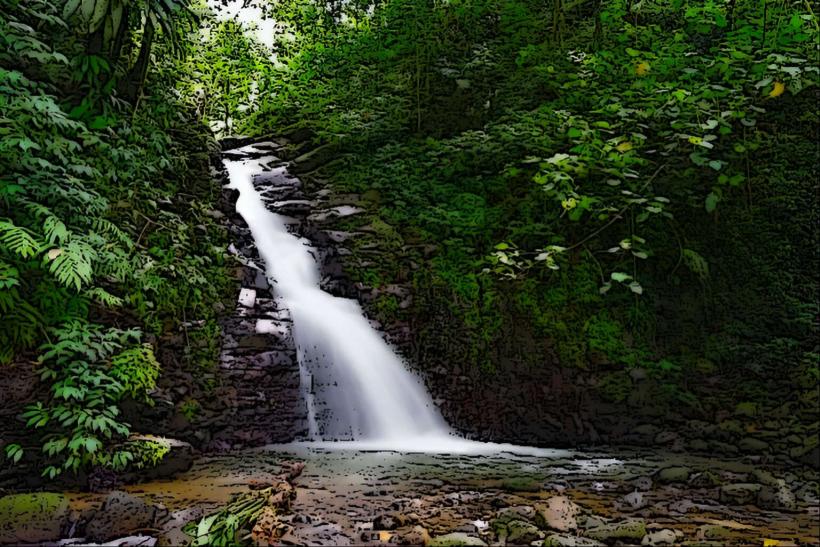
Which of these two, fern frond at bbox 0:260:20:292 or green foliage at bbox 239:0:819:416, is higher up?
green foliage at bbox 239:0:819:416

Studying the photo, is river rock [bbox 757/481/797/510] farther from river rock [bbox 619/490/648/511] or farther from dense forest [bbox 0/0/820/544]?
dense forest [bbox 0/0/820/544]

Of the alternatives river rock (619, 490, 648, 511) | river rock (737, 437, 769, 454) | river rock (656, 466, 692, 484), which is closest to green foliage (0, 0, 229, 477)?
river rock (619, 490, 648, 511)

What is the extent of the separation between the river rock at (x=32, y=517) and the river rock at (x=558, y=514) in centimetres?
277

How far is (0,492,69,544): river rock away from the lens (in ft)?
10.3

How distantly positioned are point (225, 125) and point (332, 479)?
9126 millimetres

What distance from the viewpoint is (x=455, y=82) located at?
29.0 feet

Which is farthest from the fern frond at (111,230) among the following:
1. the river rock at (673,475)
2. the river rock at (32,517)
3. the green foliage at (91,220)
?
the river rock at (673,475)

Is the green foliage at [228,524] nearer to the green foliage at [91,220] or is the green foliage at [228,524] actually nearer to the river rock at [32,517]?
the river rock at [32,517]

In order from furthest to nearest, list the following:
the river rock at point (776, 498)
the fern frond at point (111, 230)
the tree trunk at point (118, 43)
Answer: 1. the tree trunk at point (118, 43)
2. the fern frond at point (111, 230)
3. the river rock at point (776, 498)

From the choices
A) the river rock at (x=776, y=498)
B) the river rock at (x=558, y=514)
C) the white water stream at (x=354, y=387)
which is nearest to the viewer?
the river rock at (x=558, y=514)

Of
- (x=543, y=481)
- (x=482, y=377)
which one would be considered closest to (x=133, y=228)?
(x=482, y=377)

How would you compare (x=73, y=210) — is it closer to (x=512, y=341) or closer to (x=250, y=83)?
(x=512, y=341)

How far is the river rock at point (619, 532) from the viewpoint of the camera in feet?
10.0

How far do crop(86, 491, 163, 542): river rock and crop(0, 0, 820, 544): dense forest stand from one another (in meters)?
0.83
